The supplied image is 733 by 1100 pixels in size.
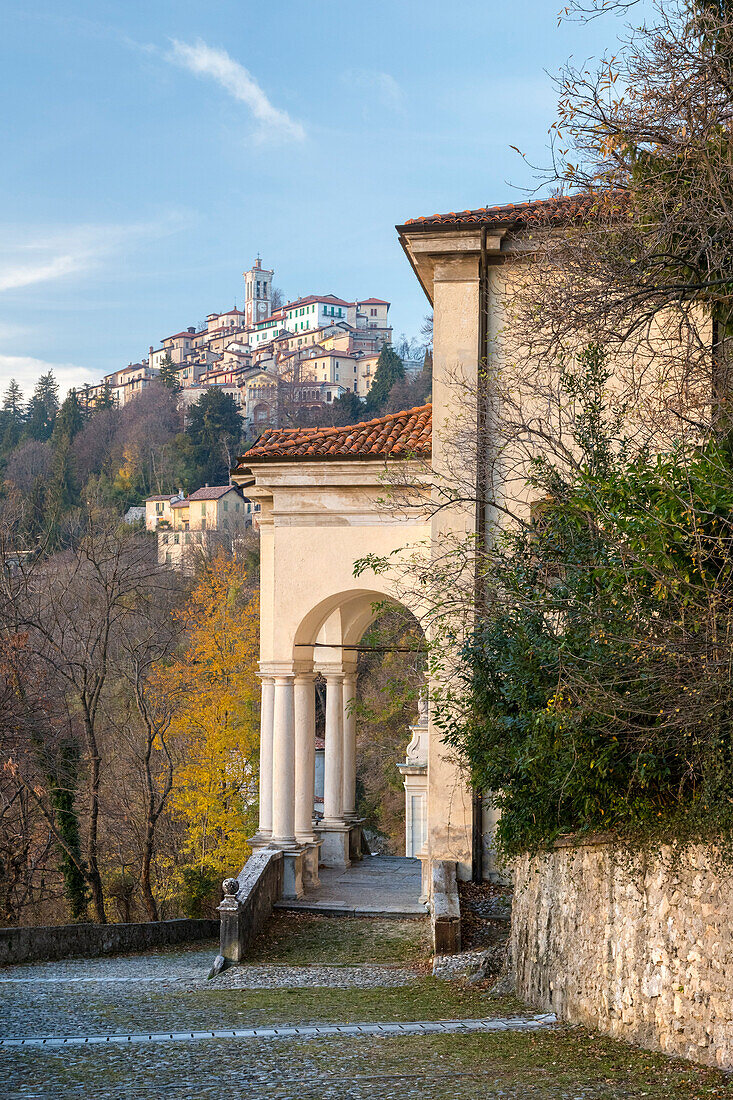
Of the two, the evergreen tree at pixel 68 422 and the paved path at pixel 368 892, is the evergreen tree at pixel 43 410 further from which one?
the paved path at pixel 368 892

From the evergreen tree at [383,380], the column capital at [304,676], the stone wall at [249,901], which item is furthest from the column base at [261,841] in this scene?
the evergreen tree at [383,380]

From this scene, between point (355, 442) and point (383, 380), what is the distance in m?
81.0

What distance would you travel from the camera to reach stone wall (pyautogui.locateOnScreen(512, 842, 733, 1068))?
226 inches

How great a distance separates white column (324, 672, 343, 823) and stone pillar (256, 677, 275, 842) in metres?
2.69

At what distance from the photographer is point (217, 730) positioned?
105ft

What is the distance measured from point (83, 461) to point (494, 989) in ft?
300

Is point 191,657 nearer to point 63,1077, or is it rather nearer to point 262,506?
point 262,506

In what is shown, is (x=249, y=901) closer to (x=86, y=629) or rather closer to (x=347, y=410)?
(x=86, y=629)

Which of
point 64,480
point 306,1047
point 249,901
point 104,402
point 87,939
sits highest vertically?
point 104,402

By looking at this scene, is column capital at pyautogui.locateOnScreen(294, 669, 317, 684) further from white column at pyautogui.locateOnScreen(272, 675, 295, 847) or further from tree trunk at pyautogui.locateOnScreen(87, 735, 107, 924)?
tree trunk at pyautogui.locateOnScreen(87, 735, 107, 924)

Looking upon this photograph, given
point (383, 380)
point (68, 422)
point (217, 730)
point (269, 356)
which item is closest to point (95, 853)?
point (217, 730)

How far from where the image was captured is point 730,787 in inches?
227

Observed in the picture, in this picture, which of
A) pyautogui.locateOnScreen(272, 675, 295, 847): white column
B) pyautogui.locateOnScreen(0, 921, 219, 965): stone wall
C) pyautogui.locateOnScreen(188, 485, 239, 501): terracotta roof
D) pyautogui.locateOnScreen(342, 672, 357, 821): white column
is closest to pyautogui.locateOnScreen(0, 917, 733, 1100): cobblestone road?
pyautogui.locateOnScreen(0, 921, 219, 965): stone wall

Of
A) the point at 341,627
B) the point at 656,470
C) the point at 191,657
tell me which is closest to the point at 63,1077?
the point at 656,470
